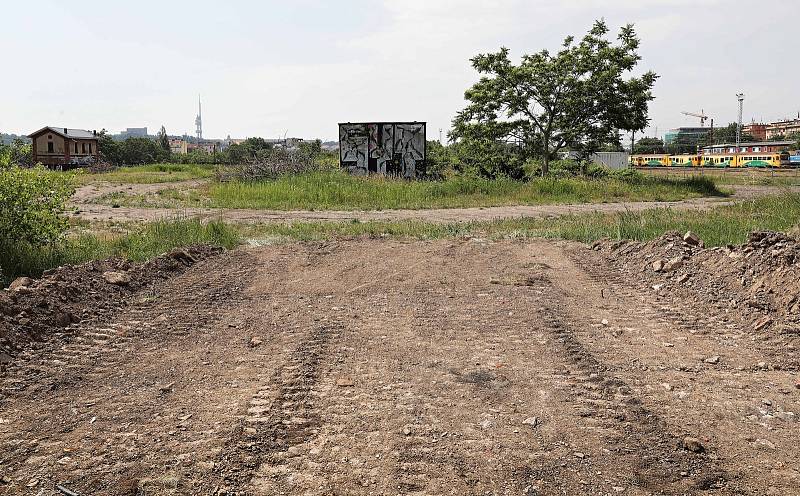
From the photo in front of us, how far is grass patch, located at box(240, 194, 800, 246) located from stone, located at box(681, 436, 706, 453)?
23.1 feet

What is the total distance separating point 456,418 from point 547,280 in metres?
4.67

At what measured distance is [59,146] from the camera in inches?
2493

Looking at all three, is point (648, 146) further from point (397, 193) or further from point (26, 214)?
point (26, 214)

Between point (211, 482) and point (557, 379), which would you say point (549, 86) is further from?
point (211, 482)

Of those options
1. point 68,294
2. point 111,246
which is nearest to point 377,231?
point 111,246

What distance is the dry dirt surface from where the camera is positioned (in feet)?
12.6

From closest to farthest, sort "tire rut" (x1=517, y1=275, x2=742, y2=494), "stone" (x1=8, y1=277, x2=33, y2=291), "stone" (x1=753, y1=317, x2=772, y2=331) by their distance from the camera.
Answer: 1. "tire rut" (x1=517, y1=275, x2=742, y2=494)
2. "stone" (x1=753, y1=317, x2=772, y2=331)
3. "stone" (x1=8, y1=277, x2=33, y2=291)

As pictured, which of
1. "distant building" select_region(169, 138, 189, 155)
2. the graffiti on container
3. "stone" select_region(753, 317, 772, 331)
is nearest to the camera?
"stone" select_region(753, 317, 772, 331)

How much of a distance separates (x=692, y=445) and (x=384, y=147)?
86.0ft

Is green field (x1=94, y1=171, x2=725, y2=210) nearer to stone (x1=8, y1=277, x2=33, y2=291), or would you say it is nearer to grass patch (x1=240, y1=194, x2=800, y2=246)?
grass patch (x1=240, y1=194, x2=800, y2=246)

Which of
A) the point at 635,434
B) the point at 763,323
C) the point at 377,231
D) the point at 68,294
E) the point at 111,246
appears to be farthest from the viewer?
the point at 377,231

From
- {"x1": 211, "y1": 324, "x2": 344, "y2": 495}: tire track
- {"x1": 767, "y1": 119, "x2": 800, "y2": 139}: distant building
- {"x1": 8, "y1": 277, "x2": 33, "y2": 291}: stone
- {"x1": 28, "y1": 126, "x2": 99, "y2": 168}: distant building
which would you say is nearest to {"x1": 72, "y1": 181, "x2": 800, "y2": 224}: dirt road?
{"x1": 8, "y1": 277, "x2": 33, "y2": 291}: stone

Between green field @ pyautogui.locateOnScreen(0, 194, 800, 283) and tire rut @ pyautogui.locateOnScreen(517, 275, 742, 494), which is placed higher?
green field @ pyautogui.locateOnScreen(0, 194, 800, 283)

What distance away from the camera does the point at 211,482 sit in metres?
3.71
